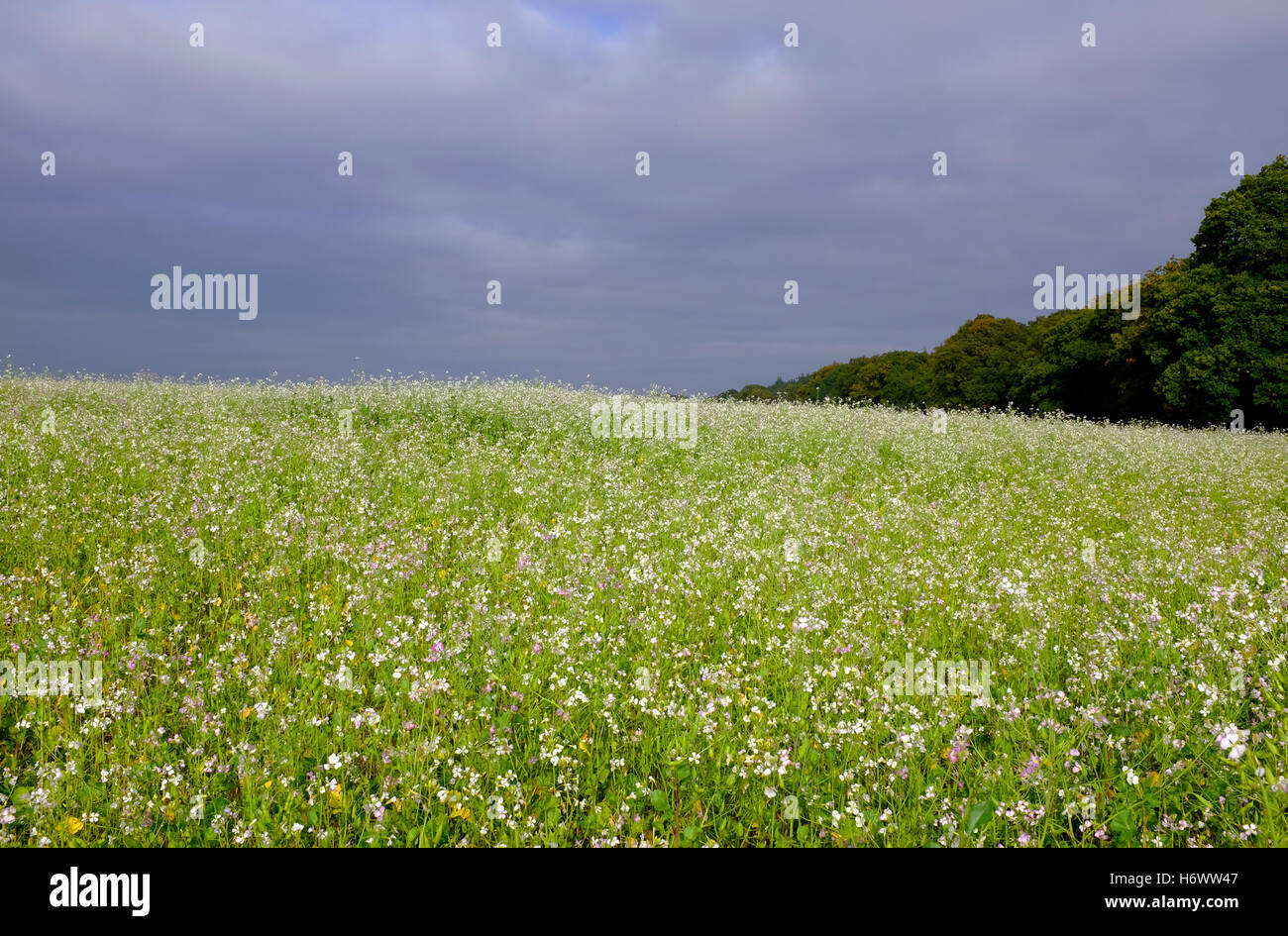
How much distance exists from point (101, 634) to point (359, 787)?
3235 millimetres

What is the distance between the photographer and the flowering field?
3.88m

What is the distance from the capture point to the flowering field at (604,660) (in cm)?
388

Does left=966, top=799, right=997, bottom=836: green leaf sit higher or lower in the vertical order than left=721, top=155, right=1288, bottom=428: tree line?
lower

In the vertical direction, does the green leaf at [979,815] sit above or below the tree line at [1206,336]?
below

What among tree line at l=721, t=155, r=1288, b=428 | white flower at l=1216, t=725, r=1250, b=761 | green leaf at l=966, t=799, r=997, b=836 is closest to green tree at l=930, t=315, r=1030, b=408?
tree line at l=721, t=155, r=1288, b=428

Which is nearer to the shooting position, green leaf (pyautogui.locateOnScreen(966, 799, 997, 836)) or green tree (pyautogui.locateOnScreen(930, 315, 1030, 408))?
green leaf (pyautogui.locateOnScreen(966, 799, 997, 836))

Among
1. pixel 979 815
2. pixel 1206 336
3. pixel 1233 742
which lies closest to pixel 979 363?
pixel 1206 336

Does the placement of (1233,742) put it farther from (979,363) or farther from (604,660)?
(979,363)

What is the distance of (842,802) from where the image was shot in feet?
13.3

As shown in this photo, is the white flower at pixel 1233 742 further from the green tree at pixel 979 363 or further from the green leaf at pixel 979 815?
the green tree at pixel 979 363

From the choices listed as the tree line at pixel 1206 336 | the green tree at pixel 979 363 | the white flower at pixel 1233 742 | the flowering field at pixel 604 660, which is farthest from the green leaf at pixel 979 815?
the green tree at pixel 979 363

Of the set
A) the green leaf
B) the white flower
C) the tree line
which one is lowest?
the green leaf

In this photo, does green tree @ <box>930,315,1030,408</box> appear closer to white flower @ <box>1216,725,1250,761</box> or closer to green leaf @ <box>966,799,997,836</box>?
white flower @ <box>1216,725,1250,761</box>
